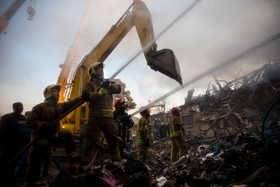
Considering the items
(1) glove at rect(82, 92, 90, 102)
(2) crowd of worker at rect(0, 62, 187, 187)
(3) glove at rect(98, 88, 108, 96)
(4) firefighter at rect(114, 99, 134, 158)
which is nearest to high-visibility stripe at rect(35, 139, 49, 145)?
(2) crowd of worker at rect(0, 62, 187, 187)

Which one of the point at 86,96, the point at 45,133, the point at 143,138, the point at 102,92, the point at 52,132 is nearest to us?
the point at 45,133

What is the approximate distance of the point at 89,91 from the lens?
307 centimetres

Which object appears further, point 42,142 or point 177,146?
point 177,146

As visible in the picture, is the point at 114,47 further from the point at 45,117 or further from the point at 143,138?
the point at 45,117

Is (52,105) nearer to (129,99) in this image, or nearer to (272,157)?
(272,157)

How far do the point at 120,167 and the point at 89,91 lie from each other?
1635mm

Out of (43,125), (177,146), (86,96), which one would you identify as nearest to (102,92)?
(86,96)

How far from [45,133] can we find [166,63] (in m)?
3.23

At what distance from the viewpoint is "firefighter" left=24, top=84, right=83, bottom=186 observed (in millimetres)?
2305

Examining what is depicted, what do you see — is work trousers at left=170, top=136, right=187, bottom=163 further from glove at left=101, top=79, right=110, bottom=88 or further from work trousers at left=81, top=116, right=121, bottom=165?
glove at left=101, top=79, right=110, bottom=88

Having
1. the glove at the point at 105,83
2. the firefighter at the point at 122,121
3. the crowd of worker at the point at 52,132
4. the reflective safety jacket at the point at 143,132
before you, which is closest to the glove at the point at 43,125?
the crowd of worker at the point at 52,132

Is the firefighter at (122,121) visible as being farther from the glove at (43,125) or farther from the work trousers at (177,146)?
the glove at (43,125)

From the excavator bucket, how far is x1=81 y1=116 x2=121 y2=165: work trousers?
2.05 metres

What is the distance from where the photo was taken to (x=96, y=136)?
2918 millimetres
